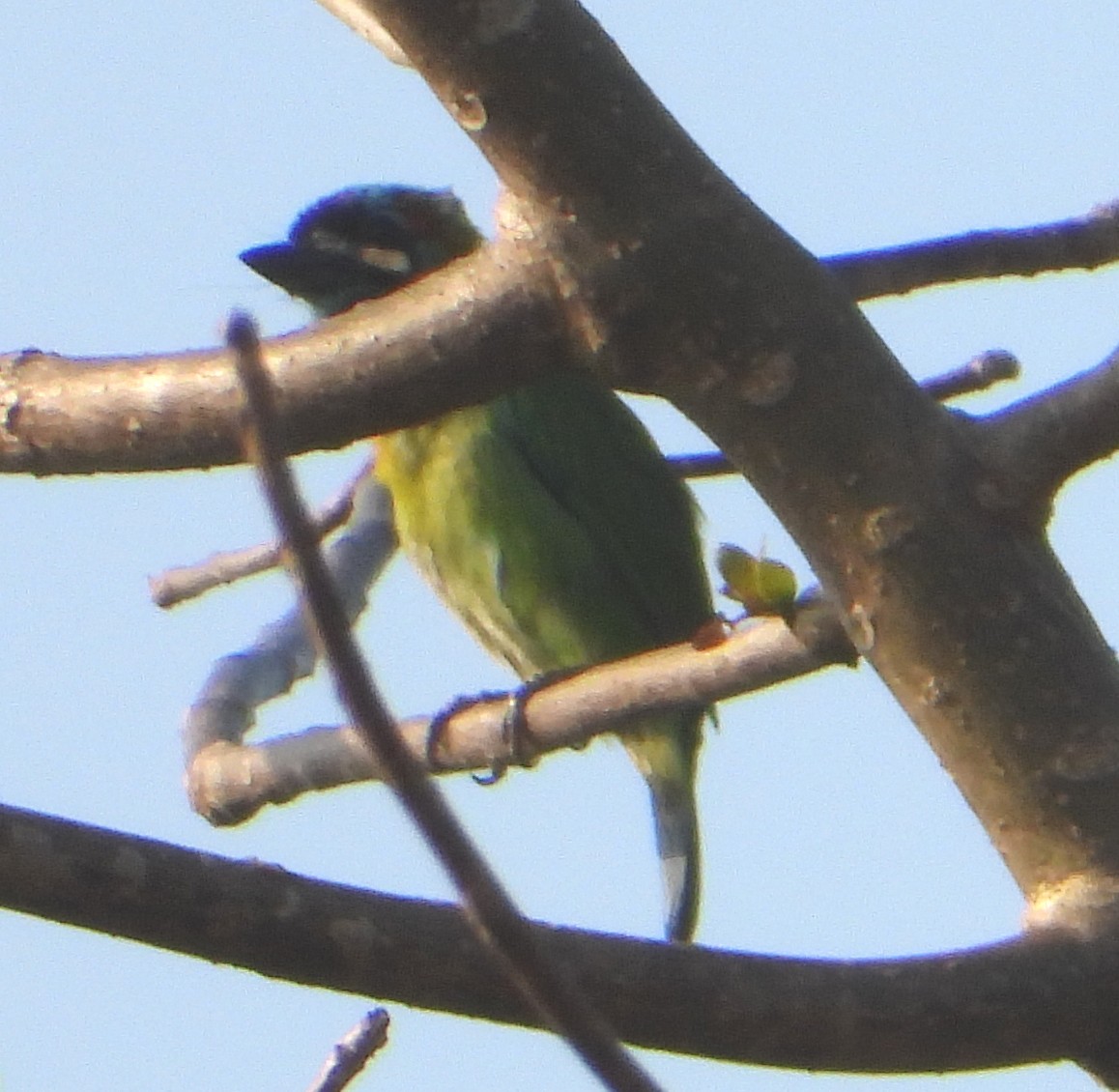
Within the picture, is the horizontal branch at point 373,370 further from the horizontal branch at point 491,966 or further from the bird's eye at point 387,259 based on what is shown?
the bird's eye at point 387,259

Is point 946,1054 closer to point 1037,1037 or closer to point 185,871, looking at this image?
point 1037,1037

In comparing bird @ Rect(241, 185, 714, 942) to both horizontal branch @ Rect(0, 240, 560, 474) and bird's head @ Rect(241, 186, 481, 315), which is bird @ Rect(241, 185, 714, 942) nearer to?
bird's head @ Rect(241, 186, 481, 315)

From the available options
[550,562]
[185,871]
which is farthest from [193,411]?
[550,562]

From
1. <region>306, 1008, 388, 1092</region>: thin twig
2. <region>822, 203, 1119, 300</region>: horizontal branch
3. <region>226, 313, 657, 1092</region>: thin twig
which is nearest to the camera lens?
<region>226, 313, 657, 1092</region>: thin twig

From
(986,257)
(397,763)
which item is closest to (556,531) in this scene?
(986,257)

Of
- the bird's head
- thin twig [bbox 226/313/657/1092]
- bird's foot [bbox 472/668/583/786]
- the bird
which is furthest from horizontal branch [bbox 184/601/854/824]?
the bird's head

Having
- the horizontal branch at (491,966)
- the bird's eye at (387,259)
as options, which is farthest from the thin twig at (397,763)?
the bird's eye at (387,259)
